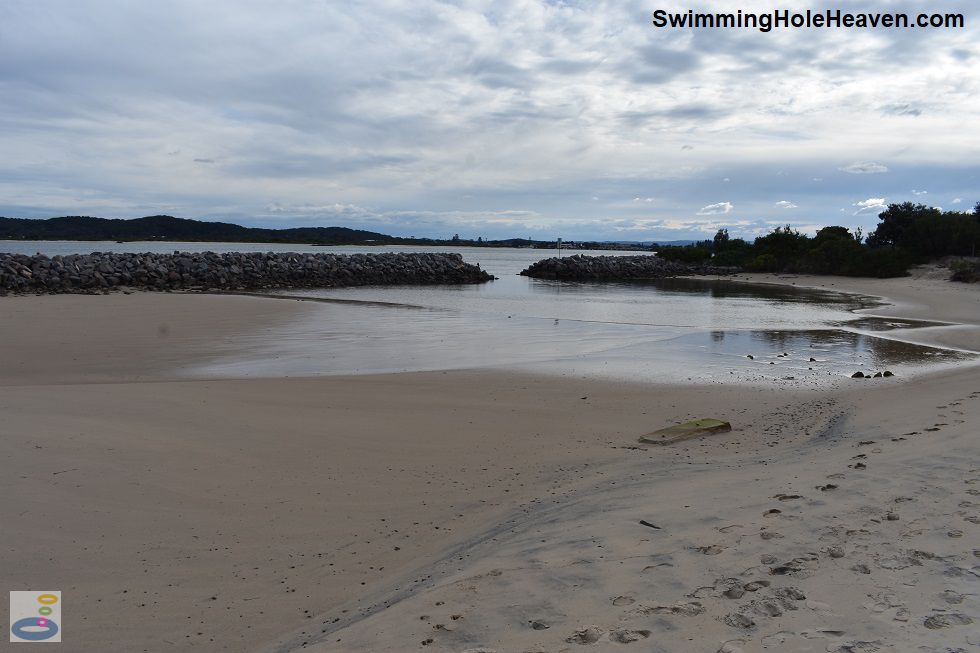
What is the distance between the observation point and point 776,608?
305 centimetres

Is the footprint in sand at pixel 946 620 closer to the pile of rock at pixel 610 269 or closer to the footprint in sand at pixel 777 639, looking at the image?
the footprint in sand at pixel 777 639

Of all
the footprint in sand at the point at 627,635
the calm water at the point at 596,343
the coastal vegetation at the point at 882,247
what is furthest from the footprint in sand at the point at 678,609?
the coastal vegetation at the point at 882,247

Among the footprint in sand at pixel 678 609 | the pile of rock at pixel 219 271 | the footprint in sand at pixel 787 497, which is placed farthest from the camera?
the pile of rock at pixel 219 271

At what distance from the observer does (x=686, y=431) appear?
7.16 m

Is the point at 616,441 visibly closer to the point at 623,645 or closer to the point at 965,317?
the point at 623,645

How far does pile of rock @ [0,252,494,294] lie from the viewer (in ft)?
87.3

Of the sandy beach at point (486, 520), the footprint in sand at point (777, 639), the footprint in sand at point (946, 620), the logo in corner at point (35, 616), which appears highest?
the footprint in sand at point (946, 620)

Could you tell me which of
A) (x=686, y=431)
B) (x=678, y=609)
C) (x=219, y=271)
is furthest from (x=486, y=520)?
(x=219, y=271)

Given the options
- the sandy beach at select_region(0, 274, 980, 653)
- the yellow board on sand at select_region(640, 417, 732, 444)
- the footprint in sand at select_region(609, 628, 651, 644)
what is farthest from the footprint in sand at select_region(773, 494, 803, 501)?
the yellow board on sand at select_region(640, 417, 732, 444)

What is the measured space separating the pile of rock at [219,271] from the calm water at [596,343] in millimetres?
10116

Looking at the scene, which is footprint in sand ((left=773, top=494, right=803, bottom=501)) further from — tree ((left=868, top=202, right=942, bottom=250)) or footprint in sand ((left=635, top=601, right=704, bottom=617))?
tree ((left=868, top=202, right=942, bottom=250))

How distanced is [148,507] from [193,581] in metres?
1.19

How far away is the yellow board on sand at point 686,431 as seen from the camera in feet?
22.9

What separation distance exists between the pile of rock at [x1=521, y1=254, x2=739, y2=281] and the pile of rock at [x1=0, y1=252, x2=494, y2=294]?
9.54 metres
